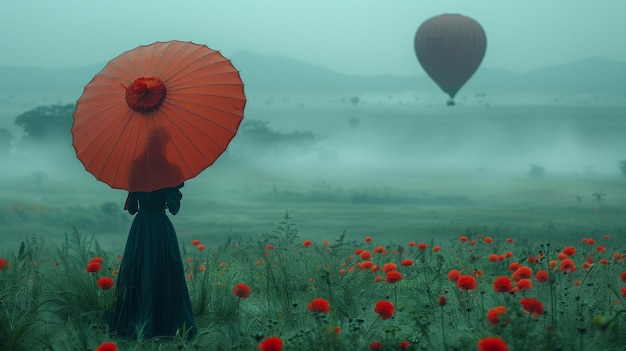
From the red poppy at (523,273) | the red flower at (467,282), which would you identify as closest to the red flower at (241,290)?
the red flower at (467,282)

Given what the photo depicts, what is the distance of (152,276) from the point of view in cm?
621

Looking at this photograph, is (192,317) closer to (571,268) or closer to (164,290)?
(164,290)

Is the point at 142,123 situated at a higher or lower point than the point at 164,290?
higher

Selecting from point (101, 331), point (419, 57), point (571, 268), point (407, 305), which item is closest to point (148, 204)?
point (101, 331)

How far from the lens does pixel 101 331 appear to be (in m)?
6.27

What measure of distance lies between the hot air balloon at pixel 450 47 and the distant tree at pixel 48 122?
49.0 feet

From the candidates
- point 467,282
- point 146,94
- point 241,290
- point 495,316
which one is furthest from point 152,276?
point 495,316

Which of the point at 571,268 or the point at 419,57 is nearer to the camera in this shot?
the point at 571,268

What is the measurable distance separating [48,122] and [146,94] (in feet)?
98.4

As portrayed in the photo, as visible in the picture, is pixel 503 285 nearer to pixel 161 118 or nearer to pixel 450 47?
pixel 161 118

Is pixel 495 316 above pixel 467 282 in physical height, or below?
below

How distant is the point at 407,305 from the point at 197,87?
2.65m

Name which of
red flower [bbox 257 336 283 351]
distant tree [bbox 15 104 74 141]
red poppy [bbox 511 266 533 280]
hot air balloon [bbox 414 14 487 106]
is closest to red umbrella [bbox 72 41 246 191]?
red flower [bbox 257 336 283 351]

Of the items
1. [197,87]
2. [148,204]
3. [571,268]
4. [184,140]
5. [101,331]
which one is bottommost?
[101,331]
